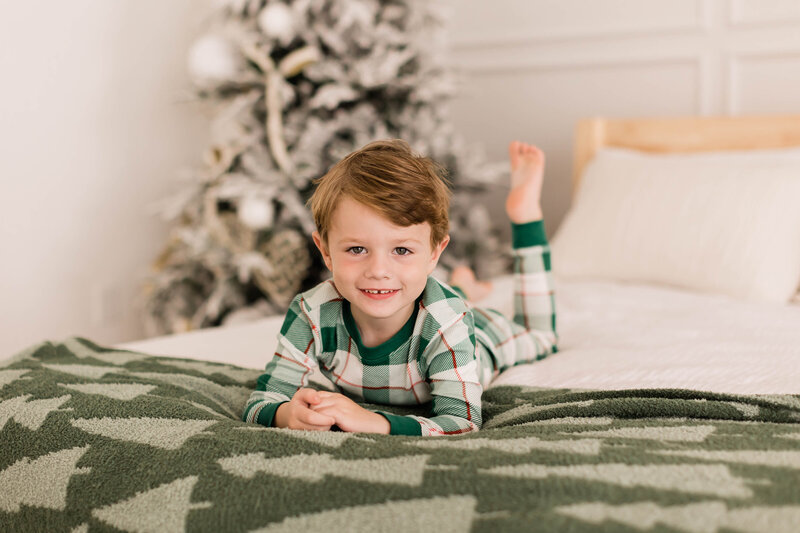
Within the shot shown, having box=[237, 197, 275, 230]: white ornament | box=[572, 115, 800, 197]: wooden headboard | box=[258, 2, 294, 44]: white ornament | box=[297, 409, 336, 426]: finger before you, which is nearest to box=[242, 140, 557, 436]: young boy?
box=[297, 409, 336, 426]: finger

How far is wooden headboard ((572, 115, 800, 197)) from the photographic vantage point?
84.1 inches

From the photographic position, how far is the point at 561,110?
110 inches

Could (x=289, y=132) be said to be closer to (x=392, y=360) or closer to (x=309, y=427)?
(x=392, y=360)

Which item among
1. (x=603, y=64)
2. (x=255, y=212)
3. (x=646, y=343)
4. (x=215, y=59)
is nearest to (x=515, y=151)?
(x=646, y=343)

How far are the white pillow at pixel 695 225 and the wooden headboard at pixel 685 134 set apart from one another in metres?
0.12

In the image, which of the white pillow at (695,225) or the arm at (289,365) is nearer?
the arm at (289,365)

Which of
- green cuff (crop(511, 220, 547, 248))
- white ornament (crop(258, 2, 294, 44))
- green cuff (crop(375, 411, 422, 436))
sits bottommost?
green cuff (crop(375, 411, 422, 436))

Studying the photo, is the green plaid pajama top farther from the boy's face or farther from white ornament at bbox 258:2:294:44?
white ornament at bbox 258:2:294:44

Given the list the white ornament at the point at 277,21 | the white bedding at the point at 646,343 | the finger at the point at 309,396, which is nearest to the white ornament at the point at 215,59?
the white ornament at the point at 277,21

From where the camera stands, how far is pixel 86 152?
254 centimetres

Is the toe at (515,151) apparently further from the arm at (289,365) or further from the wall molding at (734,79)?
the wall molding at (734,79)

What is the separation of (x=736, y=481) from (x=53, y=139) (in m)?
2.31

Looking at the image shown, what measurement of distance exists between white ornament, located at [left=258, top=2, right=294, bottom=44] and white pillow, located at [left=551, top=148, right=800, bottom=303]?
99 cm

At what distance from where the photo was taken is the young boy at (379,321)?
937 millimetres
